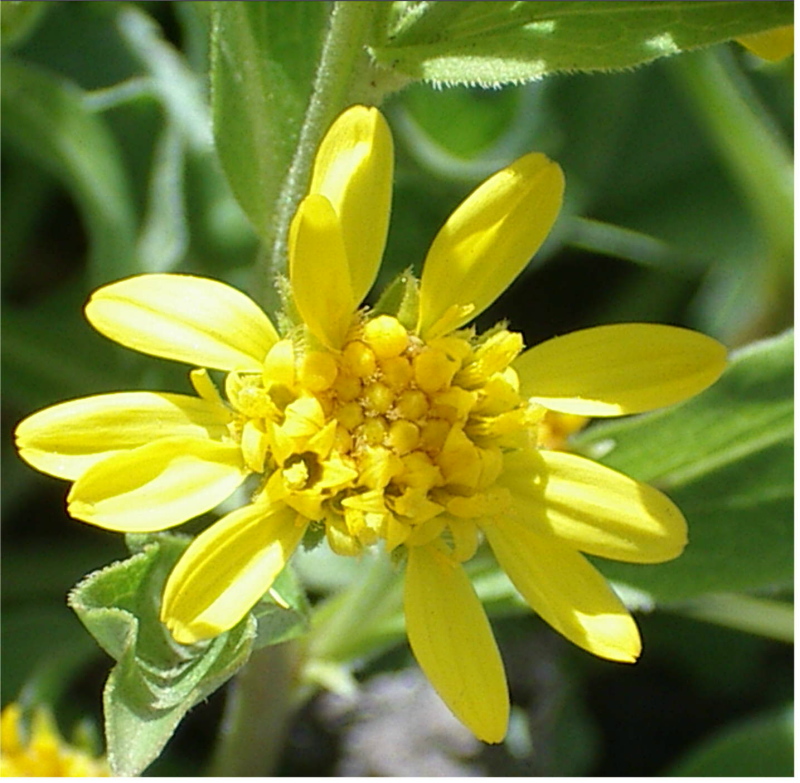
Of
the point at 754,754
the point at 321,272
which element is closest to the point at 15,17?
the point at 321,272

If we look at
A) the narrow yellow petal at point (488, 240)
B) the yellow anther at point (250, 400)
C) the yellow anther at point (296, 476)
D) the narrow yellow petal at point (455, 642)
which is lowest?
the narrow yellow petal at point (455, 642)

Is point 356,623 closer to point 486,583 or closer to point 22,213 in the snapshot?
point 486,583

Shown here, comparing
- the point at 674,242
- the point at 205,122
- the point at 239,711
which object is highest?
the point at 205,122

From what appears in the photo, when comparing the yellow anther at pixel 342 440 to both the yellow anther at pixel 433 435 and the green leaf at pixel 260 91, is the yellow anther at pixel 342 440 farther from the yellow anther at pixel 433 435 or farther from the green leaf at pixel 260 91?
the green leaf at pixel 260 91

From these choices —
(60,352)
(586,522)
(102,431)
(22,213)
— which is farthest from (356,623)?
(22,213)

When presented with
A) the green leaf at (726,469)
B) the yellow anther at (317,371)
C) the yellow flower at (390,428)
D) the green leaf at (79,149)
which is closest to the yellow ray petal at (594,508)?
the yellow flower at (390,428)

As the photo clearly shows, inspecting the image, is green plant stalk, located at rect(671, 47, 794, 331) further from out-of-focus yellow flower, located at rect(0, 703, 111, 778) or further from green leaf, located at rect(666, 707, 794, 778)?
out-of-focus yellow flower, located at rect(0, 703, 111, 778)
